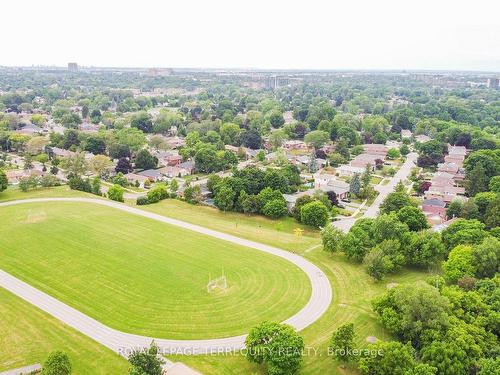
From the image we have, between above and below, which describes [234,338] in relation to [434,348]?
below

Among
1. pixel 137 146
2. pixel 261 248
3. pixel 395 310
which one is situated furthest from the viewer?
pixel 137 146

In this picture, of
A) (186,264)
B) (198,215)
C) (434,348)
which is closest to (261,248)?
(186,264)

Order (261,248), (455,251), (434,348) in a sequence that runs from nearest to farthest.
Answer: (434,348), (455,251), (261,248)

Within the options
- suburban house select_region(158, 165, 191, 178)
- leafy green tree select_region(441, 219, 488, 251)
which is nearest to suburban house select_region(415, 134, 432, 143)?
suburban house select_region(158, 165, 191, 178)

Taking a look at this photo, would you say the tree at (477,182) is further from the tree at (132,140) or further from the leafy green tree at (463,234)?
the tree at (132,140)

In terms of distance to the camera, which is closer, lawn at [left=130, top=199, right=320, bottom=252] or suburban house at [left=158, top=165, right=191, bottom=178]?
lawn at [left=130, top=199, right=320, bottom=252]

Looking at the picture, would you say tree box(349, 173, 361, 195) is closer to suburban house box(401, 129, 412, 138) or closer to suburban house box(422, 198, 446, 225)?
suburban house box(422, 198, 446, 225)

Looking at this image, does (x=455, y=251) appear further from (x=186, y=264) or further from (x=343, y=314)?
(x=186, y=264)
